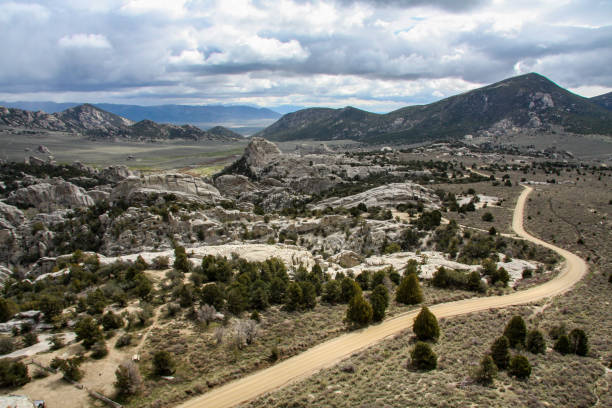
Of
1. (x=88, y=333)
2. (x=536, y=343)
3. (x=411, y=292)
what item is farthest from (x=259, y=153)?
(x=536, y=343)

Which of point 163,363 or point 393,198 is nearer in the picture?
point 163,363

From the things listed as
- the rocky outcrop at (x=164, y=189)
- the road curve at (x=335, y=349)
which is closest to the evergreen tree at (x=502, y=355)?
the road curve at (x=335, y=349)

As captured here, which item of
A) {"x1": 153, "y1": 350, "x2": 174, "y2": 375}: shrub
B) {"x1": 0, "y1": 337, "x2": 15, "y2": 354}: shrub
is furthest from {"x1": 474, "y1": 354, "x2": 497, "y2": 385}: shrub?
{"x1": 0, "y1": 337, "x2": 15, "y2": 354}: shrub

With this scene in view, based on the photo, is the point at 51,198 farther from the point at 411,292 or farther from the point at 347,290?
the point at 411,292

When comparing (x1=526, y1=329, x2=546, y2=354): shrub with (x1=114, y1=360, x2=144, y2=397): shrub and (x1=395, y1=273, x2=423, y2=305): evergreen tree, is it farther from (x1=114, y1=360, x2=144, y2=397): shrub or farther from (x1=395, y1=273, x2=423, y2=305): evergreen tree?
(x1=114, y1=360, x2=144, y2=397): shrub

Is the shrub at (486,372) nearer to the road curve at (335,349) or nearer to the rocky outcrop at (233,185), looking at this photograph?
the road curve at (335,349)
